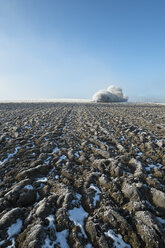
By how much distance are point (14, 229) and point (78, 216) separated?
1289 millimetres

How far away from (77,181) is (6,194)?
74.7 inches

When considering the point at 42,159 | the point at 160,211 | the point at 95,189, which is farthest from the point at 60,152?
the point at 160,211

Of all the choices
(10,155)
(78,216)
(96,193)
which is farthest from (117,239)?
(10,155)

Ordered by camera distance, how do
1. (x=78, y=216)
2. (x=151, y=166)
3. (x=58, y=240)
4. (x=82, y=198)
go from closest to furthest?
(x=58, y=240) → (x=78, y=216) → (x=82, y=198) → (x=151, y=166)

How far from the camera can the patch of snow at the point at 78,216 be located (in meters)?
2.75

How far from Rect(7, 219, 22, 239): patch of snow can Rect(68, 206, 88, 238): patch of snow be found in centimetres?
103

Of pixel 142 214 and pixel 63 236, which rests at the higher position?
pixel 142 214

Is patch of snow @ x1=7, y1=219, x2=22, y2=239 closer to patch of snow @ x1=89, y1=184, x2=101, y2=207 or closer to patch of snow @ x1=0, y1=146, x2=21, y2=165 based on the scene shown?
patch of snow @ x1=89, y1=184, x2=101, y2=207

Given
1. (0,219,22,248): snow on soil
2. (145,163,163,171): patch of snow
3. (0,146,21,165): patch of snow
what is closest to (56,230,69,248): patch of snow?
(0,219,22,248): snow on soil

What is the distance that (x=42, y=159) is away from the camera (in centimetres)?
523

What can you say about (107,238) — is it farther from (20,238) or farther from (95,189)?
(20,238)

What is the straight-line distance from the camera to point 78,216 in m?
2.91

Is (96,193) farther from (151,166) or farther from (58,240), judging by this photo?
(151,166)

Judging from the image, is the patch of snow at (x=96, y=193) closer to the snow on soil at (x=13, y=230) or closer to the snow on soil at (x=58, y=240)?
the snow on soil at (x=58, y=240)
